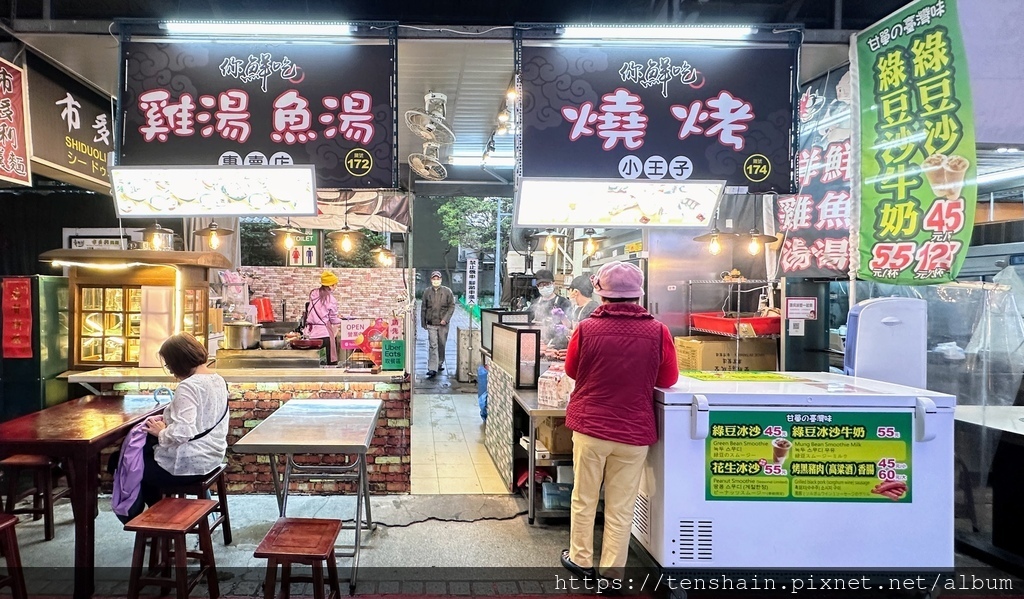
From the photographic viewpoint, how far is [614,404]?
10.9ft

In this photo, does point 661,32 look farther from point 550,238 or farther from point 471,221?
point 471,221

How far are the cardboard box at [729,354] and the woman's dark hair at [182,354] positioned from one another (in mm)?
5998

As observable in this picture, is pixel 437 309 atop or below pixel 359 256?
below

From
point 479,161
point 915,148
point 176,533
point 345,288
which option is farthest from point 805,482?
point 345,288

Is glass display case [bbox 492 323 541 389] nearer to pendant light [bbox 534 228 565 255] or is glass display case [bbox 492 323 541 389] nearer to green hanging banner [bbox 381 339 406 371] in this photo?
green hanging banner [bbox 381 339 406 371]

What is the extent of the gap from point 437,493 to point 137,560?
251 cm

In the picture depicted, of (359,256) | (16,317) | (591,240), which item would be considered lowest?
(16,317)

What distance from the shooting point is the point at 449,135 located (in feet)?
19.5

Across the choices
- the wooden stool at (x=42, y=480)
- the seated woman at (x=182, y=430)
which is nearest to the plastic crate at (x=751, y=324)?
the seated woman at (x=182, y=430)

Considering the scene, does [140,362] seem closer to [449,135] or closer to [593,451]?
[449,135]

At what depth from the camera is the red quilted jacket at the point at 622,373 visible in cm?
331

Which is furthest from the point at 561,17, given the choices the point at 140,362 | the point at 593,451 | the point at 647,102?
the point at 140,362

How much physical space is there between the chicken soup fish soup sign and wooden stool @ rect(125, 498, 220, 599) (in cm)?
478

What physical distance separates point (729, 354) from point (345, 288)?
6.73 metres
